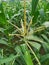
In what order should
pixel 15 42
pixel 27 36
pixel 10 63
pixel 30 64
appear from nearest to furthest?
pixel 30 64
pixel 10 63
pixel 27 36
pixel 15 42

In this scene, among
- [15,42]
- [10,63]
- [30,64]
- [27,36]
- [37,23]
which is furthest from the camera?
[37,23]

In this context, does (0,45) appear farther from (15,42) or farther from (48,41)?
(48,41)

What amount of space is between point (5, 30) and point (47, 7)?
394 millimetres

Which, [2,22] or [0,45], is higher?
[2,22]

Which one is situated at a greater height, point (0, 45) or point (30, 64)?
point (30, 64)

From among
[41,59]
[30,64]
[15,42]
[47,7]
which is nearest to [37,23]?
[47,7]

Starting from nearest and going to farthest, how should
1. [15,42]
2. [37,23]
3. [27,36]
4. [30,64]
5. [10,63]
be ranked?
[30,64] < [10,63] < [27,36] < [15,42] < [37,23]

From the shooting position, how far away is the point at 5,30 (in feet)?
4.14

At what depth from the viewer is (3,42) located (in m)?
1.19

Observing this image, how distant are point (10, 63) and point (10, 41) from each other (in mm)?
262

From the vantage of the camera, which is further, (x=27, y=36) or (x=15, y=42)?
(x=15, y=42)

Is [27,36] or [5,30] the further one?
[5,30]

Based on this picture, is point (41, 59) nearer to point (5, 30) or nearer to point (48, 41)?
point (48, 41)

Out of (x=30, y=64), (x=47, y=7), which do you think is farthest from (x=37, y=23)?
(x=30, y=64)
